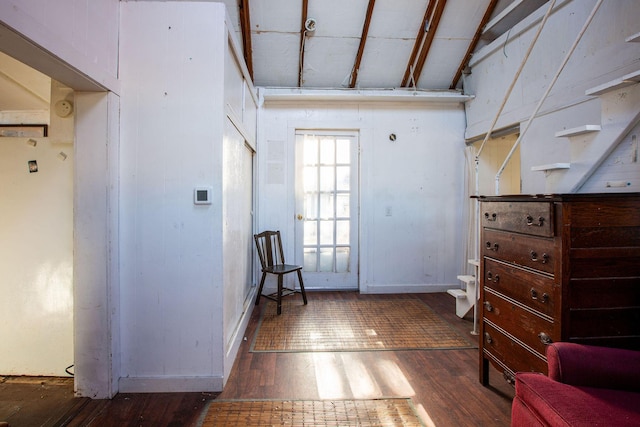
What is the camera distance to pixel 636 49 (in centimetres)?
211

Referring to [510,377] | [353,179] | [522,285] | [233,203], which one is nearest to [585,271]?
[522,285]

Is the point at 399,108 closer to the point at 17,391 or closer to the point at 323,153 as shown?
the point at 323,153

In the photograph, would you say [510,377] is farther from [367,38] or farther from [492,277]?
[367,38]

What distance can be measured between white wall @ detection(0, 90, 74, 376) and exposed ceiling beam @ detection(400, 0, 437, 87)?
3.42 metres

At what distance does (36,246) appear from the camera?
210cm

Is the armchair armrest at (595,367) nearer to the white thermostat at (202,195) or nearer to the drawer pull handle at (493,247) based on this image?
the drawer pull handle at (493,247)

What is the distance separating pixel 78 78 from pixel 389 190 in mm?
3253

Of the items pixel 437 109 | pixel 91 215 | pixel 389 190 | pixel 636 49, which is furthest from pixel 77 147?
pixel 437 109

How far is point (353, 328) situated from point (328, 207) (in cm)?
166

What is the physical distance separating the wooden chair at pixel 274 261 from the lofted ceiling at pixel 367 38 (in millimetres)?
1878

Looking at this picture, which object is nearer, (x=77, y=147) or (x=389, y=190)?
(x=77, y=147)

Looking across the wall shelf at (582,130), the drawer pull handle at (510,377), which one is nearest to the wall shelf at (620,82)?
the wall shelf at (582,130)

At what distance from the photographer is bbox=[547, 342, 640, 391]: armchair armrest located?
3.98 feet

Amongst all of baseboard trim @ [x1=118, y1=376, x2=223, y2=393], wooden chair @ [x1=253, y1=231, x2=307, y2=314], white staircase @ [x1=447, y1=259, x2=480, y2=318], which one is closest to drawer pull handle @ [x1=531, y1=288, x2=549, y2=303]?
white staircase @ [x1=447, y1=259, x2=480, y2=318]
